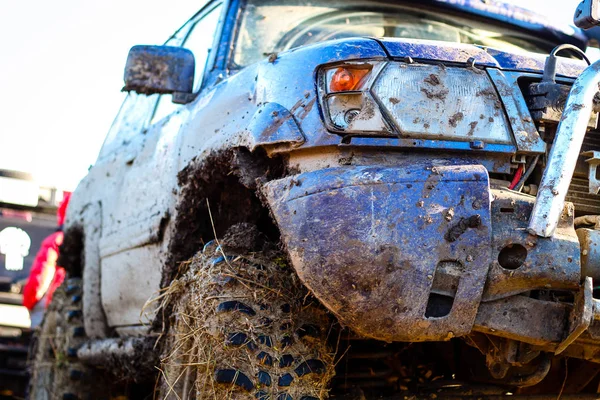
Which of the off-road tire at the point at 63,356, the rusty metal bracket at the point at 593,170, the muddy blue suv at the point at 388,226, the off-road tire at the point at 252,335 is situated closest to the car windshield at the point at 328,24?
the muddy blue suv at the point at 388,226

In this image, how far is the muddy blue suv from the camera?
300cm

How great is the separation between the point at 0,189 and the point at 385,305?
26.0 feet

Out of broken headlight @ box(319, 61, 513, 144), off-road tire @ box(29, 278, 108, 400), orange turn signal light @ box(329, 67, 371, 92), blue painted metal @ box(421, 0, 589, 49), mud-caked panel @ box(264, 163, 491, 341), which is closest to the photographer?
mud-caked panel @ box(264, 163, 491, 341)

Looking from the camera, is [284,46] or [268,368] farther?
[284,46]

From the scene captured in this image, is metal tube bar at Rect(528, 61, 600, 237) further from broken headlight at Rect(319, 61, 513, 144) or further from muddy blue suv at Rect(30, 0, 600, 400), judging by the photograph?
broken headlight at Rect(319, 61, 513, 144)

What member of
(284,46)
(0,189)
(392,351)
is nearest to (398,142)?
(392,351)

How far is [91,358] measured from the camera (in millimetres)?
5453

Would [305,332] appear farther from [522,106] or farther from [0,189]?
[0,189]

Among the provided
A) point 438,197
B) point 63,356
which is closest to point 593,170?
point 438,197

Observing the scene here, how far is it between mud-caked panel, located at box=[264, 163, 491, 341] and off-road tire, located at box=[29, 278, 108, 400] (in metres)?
3.24

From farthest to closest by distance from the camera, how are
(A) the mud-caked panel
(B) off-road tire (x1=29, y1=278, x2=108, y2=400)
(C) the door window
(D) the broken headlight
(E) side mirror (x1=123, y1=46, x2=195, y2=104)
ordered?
(B) off-road tire (x1=29, y1=278, x2=108, y2=400)
(C) the door window
(E) side mirror (x1=123, y1=46, x2=195, y2=104)
(D) the broken headlight
(A) the mud-caked panel

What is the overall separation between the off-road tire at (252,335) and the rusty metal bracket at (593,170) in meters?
1.01

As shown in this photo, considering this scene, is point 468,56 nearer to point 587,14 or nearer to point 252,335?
point 587,14

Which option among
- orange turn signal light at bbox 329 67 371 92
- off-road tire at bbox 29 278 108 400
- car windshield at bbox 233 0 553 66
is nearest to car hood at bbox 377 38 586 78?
orange turn signal light at bbox 329 67 371 92
